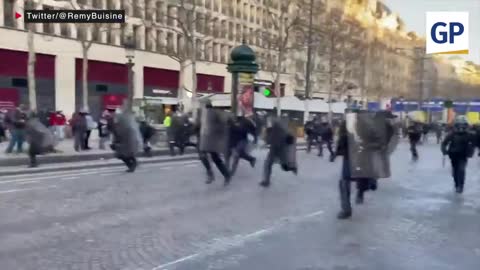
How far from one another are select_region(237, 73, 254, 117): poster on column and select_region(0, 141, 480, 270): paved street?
8.79 m

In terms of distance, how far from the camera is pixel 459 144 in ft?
44.2

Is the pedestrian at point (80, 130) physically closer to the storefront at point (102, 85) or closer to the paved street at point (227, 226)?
the paved street at point (227, 226)

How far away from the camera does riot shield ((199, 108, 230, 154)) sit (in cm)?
1353

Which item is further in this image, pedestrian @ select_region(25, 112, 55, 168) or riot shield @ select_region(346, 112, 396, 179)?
pedestrian @ select_region(25, 112, 55, 168)

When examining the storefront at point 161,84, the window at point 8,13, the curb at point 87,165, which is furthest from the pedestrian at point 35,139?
the storefront at point 161,84

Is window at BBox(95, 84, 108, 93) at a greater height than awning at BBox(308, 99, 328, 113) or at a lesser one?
greater

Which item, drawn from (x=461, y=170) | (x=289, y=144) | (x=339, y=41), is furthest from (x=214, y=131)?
(x=339, y=41)

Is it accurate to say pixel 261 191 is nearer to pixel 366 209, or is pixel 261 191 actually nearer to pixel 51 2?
pixel 366 209

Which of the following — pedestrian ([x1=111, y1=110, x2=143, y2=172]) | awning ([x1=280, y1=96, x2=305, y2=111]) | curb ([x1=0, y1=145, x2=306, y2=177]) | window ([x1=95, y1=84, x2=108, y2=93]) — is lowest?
curb ([x1=0, y1=145, x2=306, y2=177])

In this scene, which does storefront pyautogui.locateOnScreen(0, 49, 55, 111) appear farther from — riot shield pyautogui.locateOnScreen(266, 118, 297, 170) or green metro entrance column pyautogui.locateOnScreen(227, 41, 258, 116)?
riot shield pyautogui.locateOnScreen(266, 118, 297, 170)

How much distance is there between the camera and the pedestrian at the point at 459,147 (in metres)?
13.4

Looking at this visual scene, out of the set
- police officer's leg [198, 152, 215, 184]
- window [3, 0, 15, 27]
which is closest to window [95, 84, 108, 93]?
window [3, 0, 15, 27]

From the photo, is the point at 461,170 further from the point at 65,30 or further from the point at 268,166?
the point at 65,30

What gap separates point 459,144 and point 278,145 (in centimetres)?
348
